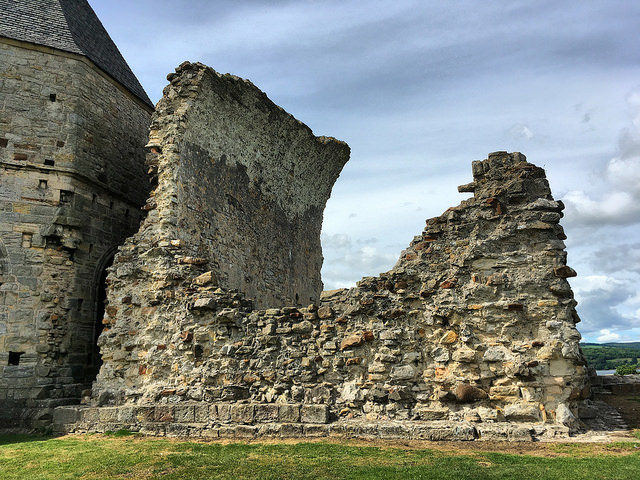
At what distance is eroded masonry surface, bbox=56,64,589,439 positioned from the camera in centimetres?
747

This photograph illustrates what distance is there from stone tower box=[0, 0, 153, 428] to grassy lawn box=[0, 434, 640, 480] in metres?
2.96

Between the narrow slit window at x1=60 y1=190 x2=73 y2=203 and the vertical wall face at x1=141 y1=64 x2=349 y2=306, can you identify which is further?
the narrow slit window at x1=60 y1=190 x2=73 y2=203

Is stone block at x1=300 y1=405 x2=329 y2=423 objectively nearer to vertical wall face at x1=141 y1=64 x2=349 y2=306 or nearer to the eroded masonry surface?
the eroded masonry surface

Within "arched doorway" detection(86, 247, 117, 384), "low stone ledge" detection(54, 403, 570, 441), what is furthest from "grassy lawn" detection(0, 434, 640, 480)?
"arched doorway" detection(86, 247, 117, 384)

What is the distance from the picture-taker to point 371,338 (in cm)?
827

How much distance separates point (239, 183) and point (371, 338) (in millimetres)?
5632

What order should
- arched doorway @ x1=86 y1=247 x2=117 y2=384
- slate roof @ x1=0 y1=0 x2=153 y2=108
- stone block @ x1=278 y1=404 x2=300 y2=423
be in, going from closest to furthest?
stone block @ x1=278 y1=404 x2=300 y2=423 < arched doorway @ x1=86 y1=247 x2=117 y2=384 < slate roof @ x1=0 y1=0 x2=153 y2=108

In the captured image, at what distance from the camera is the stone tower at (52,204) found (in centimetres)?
1019

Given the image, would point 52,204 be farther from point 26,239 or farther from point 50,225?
point 26,239

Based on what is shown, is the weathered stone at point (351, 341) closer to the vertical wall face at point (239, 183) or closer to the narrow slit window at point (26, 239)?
the vertical wall face at point (239, 183)

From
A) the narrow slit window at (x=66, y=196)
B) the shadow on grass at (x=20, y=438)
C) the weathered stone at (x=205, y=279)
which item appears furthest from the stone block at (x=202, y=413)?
the narrow slit window at (x=66, y=196)

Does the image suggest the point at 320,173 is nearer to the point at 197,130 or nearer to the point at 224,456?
the point at 197,130

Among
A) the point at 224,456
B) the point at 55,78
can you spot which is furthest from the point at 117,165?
the point at 224,456

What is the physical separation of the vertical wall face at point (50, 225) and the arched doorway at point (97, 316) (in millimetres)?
33
